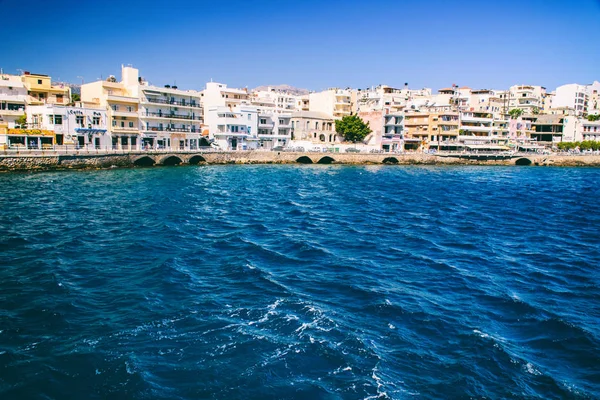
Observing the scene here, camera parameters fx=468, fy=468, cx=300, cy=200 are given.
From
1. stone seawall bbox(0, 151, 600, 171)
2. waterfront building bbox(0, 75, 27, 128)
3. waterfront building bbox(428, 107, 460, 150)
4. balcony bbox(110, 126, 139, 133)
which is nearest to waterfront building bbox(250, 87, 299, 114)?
waterfront building bbox(428, 107, 460, 150)

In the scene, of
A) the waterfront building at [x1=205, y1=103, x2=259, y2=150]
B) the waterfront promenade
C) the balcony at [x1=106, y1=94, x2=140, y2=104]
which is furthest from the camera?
the waterfront building at [x1=205, y1=103, x2=259, y2=150]

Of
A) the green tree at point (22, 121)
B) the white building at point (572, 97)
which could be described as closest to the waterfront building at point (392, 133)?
the green tree at point (22, 121)

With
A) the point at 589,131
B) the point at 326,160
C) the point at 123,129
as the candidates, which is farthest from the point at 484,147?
the point at 123,129

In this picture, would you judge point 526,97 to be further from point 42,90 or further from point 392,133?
point 42,90

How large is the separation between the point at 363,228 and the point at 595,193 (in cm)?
4171

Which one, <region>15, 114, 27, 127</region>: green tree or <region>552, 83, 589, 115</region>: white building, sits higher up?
<region>552, 83, 589, 115</region>: white building

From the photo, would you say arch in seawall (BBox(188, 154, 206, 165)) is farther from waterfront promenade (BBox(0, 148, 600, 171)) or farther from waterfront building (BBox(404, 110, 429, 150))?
waterfront building (BBox(404, 110, 429, 150))

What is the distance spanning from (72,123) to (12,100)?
12346 mm

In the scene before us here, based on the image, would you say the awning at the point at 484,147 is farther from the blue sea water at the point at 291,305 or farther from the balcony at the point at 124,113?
the blue sea water at the point at 291,305

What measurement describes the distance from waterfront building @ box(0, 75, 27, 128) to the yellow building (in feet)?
5.76

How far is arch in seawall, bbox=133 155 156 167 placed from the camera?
78.2 meters

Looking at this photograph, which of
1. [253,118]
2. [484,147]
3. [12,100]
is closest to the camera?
[12,100]

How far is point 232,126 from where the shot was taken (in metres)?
103

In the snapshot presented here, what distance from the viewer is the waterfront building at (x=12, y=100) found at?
77.6m
